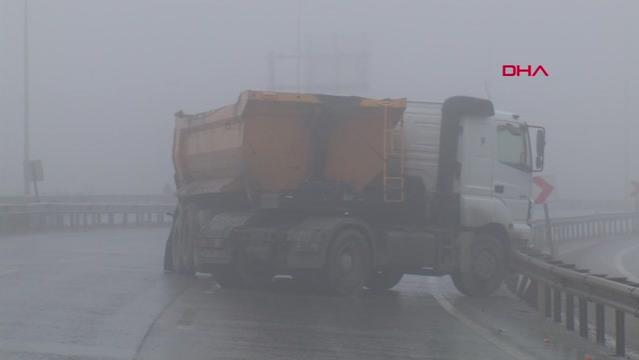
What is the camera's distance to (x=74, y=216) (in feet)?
140

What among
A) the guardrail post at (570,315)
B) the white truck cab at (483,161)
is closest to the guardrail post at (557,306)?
the guardrail post at (570,315)

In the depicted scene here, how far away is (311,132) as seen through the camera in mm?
16859

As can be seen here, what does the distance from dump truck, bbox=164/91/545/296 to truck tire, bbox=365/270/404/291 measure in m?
0.02

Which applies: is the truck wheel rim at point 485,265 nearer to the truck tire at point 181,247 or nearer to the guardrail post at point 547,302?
the guardrail post at point 547,302

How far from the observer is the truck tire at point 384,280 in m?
17.9

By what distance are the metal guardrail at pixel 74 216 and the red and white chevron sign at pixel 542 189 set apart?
495 inches

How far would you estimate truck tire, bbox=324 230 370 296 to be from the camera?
53.3 ft

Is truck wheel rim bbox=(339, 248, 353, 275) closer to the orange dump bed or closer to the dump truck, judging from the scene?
the dump truck

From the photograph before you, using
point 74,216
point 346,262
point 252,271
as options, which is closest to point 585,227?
point 74,216

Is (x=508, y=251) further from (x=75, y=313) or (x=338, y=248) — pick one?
(x=75, y=313)

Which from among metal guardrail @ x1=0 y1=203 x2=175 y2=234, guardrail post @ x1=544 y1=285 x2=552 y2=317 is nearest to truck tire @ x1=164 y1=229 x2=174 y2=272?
guardrail post @ x1=544 y1=285 x2=552 y2=317

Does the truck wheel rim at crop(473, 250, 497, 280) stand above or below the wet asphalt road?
above

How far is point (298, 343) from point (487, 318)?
12.7 feet

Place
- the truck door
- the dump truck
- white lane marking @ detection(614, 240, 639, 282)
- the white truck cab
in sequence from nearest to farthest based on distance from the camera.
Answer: the dump truck, the white truck cab, the truck door, white lane marking @ detection(614, 240, 639, 282)
